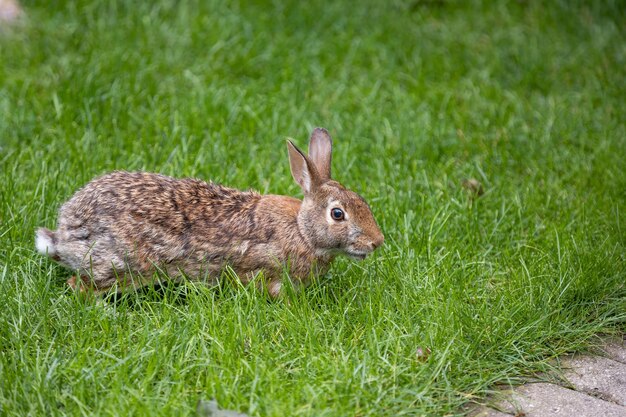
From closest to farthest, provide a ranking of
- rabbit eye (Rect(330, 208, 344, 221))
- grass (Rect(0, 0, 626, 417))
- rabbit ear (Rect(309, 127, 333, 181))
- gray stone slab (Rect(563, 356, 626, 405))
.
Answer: grass (Rect(0, 0, 626, 417)) < gray stone slab (Rect(563, 356, 626, 405)) < rabbit eye (Rect(330, 208, 344, 221)) < rabbit ear (Rect(309, 127, 333, 181))

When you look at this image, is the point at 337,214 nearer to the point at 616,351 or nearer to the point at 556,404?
the point at 556,404

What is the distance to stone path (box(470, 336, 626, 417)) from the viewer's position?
426 centimetres

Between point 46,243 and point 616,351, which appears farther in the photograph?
point 46,243

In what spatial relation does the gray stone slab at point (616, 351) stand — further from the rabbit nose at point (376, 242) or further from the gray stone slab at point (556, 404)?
the rabbit nose at point (376, 242)

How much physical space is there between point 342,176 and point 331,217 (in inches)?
52.2

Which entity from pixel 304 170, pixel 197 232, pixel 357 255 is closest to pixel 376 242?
pixel 357 255

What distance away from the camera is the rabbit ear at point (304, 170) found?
16.8 feet

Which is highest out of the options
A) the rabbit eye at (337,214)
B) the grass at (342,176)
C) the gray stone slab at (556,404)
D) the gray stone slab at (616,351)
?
the rabbit eye at (337,214)

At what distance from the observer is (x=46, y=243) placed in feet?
16.5

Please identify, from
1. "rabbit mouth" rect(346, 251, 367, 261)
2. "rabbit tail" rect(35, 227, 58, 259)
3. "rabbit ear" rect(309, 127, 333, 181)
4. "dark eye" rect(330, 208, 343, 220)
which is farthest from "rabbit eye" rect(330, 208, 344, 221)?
"rabbit tail" rect(35, 227, 58, 259)

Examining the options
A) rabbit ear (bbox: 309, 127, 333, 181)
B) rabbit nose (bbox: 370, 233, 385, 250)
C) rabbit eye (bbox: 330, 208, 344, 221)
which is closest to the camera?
rabbit nose (bbox: 370, 233, 385, 250)

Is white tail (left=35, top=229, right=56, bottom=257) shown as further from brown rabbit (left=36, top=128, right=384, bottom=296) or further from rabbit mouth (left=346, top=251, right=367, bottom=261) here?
rabbit mouth (left=346, top=251, right=367, bottom=261)

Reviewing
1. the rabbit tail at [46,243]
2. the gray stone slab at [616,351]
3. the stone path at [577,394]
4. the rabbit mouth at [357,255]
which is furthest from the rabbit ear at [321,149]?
the gray stone slab at [616,351]

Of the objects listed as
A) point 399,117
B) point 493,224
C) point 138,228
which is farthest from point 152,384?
point 399,117
